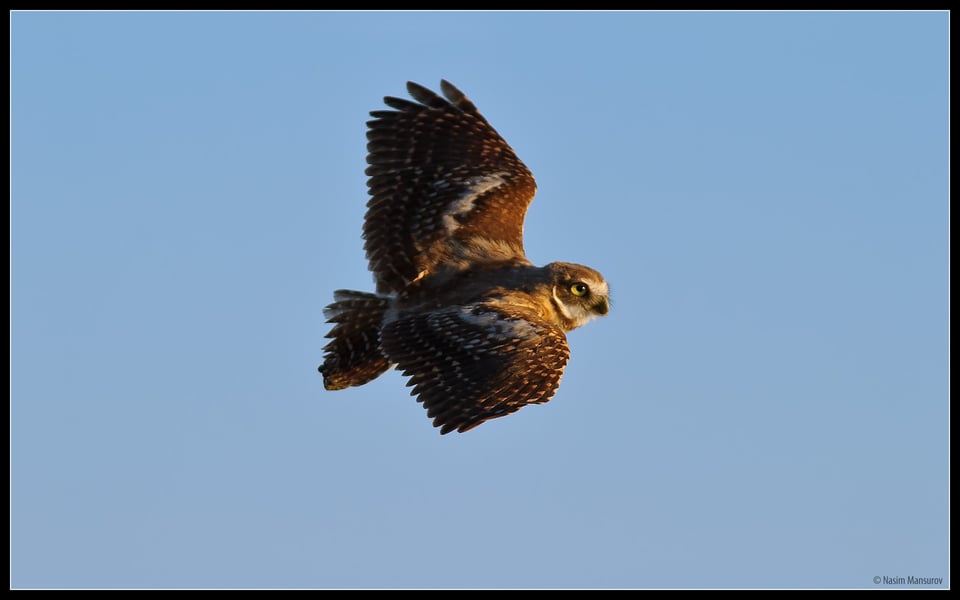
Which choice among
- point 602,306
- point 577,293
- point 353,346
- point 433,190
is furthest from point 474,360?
point 433,190

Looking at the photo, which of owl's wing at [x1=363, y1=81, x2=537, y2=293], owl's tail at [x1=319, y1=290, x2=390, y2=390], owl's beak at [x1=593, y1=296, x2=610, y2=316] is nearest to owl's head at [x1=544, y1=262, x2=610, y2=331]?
owl's beak at [x1=593, y1=296, x2=610, y2=316]

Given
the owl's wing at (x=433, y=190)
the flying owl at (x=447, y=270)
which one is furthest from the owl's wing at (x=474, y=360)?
the owl's wing at (x=433, y=190)

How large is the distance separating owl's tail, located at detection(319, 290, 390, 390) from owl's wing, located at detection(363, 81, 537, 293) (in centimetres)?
47

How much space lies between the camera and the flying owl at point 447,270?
18.4 metres

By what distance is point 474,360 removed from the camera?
59.3ft

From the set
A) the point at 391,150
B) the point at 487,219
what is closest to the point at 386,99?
the point at 391,150

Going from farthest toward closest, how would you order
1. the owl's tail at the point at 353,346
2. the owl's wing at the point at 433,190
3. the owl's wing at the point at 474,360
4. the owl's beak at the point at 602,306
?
the owl's beak at the point at 602,306 < the owl's wing at the point at 433,190 < the owl's tail at the point at 353,346 < the owl's wing at the point at 474,360

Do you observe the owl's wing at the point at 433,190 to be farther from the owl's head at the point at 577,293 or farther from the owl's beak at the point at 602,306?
the owl's beak at the point at 602,306

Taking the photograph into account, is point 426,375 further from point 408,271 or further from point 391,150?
point 391,150

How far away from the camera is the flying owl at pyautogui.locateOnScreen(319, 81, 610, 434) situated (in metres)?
18.4

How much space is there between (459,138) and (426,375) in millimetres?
3948

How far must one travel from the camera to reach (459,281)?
19.8 metres

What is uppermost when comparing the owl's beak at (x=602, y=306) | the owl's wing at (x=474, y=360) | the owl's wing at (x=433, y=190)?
the owl's wing at (x=433, y=190)

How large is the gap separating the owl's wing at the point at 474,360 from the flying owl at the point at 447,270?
0.02 meters
